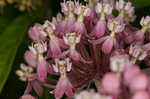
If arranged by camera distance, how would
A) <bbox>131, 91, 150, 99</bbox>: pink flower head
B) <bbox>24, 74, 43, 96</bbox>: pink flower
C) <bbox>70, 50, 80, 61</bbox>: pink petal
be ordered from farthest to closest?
<bbox>24, 74, 43, 96</bbox>: pink flower → <bbox>70, 50, 80, 61</bbox>: pink petal → <bbox>131, 91, 150, 99</bbox>: pink flower head

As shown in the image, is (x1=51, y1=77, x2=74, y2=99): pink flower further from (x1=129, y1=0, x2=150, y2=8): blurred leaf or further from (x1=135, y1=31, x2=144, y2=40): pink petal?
(x1=129, y1=0, x2=150, y2=8): blurred leaf

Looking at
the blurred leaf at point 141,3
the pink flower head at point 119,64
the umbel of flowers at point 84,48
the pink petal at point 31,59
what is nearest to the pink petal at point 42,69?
the umbel of flowers at point 84,48

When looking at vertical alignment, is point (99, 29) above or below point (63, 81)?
above

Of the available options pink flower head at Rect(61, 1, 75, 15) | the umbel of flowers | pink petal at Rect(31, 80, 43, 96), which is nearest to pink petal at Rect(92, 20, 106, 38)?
the umbel of flowers

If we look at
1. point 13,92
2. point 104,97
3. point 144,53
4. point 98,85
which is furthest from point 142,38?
point 13,92

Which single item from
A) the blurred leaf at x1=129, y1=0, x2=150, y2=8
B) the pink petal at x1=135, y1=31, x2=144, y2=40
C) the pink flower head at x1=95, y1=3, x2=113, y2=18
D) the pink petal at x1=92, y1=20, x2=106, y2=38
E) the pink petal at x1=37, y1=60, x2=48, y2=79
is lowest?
the pink petal at x1=37, y1=60, x2=48, y2=79

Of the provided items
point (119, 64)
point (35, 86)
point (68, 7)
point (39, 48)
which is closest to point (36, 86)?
point (35, 86)

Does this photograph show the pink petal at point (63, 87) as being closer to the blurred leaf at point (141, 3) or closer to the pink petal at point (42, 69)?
the pink petal at point (42, 69)

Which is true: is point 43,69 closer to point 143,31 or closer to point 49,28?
point 49,28
